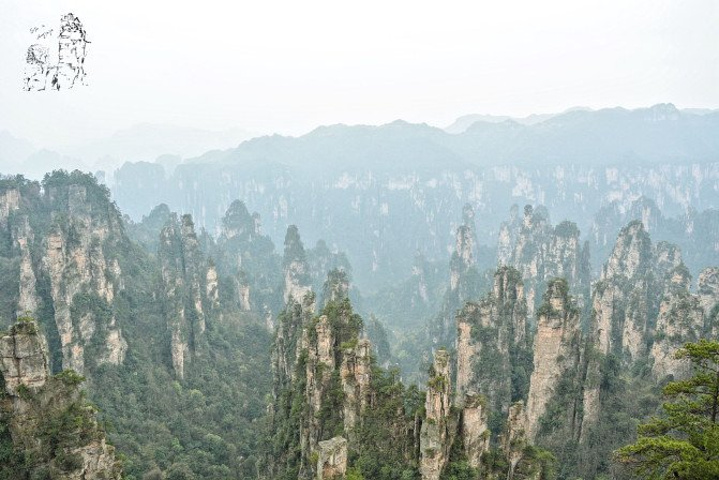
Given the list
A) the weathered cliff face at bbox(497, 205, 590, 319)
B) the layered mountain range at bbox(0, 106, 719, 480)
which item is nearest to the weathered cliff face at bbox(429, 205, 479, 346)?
the layered mountain range at bbox(0, 106, 719, 480)

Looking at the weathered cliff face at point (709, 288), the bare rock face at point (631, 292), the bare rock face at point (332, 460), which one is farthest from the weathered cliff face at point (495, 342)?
the weathered cliff face at point (709, 288)

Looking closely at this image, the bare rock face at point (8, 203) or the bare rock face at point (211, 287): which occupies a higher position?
the bare rock face at point (8, 203)

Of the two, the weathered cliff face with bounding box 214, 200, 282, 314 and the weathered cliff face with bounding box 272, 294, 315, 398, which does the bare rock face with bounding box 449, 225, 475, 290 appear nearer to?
the weathered cliff face with bounding box 214, 200, 282, 314

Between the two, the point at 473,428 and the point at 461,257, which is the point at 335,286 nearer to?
the point at 473,428

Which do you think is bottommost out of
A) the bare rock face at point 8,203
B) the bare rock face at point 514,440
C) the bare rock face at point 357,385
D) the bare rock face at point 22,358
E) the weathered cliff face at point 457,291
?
the weathered cliff face at point 457,291

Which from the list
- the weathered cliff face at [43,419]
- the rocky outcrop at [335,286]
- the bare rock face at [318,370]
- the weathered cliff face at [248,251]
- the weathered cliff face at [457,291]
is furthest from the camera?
the weathered cliff face at [248,251]

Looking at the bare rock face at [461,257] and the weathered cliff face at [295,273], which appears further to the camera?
the bare rock face at [461,257]

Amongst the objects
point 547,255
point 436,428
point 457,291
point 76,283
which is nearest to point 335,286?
point 76,283

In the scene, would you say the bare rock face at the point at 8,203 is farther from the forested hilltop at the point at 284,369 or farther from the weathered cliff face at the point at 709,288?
the weathered cliff face at the point at 709,288
